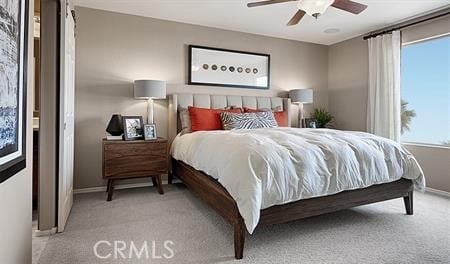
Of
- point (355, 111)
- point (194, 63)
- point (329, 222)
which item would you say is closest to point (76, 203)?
point (194, 63)

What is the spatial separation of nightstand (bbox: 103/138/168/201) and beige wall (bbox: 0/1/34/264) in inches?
62.3

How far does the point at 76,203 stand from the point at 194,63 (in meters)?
2.54

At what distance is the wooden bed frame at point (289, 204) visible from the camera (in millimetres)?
1914

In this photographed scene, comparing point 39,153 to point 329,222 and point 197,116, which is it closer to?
point 197,116

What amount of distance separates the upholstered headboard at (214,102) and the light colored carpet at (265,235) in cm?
128

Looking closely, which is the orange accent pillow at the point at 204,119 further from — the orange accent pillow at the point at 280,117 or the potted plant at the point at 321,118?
the potted plant at the point at 321,118

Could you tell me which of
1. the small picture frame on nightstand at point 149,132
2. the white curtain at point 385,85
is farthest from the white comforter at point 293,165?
the white curtain at point 385,85

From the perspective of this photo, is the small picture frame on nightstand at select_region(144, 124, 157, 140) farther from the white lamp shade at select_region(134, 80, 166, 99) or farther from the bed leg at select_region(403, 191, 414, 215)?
the bed leg at select_region(403, 191, 414, 215)

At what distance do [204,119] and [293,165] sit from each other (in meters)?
1.86

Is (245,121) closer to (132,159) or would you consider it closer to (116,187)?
(132,159)

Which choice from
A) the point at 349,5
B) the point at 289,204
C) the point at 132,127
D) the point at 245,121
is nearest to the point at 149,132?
the point at 132,127

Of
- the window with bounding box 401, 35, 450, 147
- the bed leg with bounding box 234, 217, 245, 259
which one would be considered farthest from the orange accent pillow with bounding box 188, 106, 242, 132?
the window with bounding box 401, 35, 450, 147

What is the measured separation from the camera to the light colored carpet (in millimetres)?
1889

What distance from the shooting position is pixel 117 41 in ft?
12.2
